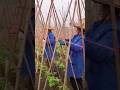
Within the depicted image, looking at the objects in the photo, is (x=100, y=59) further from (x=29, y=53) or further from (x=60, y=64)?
(x=60, y=64)

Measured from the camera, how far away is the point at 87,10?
407 cm

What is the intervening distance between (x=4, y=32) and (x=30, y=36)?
Answer: 0.39m

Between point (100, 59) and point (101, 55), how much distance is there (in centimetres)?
5

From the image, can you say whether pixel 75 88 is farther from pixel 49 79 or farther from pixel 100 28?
pixel 100 28

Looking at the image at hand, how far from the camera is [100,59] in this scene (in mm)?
3531

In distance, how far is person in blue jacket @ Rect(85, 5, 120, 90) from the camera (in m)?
3.45

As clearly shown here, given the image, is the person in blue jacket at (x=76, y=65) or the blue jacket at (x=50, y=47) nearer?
the person in blue jacket at (x=76, y=65)

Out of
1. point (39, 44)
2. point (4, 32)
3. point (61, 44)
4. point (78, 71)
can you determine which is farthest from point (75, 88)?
point (4, 32)

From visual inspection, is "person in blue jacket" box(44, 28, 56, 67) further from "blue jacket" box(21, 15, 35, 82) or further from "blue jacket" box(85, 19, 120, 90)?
"blue jacket" box(85, 19, 120, 90)

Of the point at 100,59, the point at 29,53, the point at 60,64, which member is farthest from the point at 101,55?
the point at 60,64

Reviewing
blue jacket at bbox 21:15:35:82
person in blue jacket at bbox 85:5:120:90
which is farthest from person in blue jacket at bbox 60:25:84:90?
person in blue jacket at bbox 85:5:120:90

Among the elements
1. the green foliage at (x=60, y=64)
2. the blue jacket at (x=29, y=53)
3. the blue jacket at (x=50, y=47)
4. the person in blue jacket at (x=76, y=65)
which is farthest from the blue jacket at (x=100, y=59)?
the blue jacket at (x=50, y=47)

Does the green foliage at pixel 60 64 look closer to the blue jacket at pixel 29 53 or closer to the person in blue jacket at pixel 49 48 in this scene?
the person in blue jacket at pixel 49 48

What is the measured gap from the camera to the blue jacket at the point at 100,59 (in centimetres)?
346
